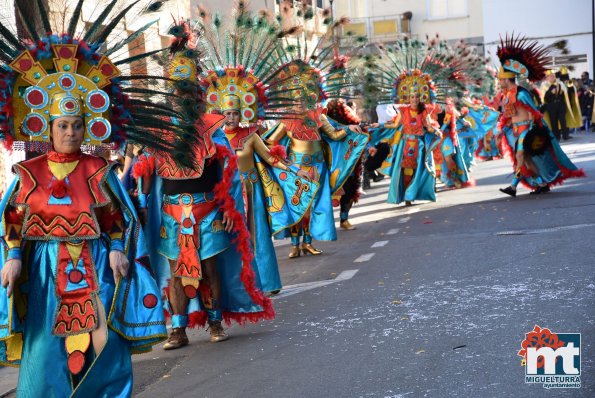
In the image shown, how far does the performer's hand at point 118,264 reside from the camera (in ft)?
18.3

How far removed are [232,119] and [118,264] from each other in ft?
13.0

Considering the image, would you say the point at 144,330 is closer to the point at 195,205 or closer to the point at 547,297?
the point at 195,205

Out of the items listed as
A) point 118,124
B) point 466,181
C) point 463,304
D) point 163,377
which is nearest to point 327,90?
point 463,304

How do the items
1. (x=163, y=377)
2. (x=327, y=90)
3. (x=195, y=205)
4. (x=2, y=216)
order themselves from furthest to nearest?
(x=327, y=90) → (x=195, y=205) → (x=163, y=377) → (x=2, y=216)

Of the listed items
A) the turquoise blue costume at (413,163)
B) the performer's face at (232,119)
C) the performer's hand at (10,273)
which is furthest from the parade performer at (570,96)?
the performer's hand at (10,273)

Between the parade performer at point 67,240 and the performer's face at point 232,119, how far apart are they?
3545mm

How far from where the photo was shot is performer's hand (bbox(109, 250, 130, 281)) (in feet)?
18.3

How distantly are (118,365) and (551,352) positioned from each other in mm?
2515

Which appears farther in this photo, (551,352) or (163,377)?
(163,377)

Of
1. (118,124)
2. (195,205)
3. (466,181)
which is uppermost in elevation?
(118,124)

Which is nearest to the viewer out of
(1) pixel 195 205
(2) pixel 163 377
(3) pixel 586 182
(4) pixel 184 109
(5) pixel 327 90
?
(4) pixel 184 109

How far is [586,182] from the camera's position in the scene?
19.0 m

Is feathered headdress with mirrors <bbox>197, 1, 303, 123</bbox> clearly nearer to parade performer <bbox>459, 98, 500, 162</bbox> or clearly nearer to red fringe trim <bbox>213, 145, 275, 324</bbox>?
red fringe trim <bbox>213, 145, 275, 324</bbox>

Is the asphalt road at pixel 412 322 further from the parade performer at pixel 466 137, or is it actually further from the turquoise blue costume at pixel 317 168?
the parade performer at pixel 466 137
